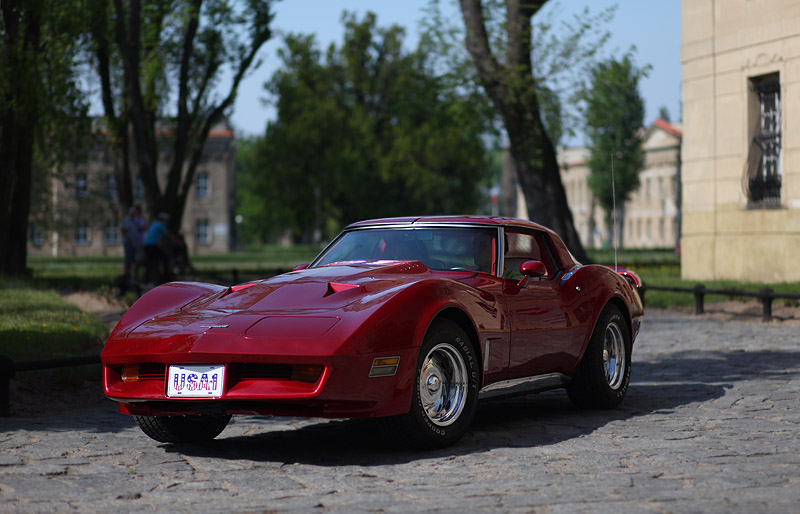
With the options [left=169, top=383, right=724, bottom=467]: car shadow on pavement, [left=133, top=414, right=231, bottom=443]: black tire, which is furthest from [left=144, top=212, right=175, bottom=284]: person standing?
[left=133, top=414, right=231, bottom=443]: black tire

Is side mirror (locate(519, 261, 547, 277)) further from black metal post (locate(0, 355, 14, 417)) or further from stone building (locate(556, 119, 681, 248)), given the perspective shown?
stone building (locate(556, 119, 681, 248))

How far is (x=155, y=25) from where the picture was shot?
29.5 m

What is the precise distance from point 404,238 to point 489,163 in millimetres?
58823

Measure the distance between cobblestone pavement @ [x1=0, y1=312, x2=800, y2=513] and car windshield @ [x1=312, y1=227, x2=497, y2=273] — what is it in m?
1.13

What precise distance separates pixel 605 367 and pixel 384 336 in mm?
2878

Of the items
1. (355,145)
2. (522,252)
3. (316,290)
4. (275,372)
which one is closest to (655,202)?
(355,145)

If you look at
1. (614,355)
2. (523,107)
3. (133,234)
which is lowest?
(614,355)

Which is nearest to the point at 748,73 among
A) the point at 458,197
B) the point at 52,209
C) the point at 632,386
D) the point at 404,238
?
the point at 632,386

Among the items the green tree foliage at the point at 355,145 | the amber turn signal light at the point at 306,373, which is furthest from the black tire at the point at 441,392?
the green tree foliage at the point at 355,145

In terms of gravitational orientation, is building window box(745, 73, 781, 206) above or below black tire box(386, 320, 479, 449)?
above

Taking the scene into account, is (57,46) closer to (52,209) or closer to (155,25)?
(155,25)

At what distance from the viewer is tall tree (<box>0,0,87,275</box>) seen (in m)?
20.7

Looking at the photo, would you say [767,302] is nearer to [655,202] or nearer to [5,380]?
[5,380]

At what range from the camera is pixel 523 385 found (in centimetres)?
732
